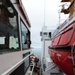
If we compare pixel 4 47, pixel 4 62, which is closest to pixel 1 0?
pixel 4 47

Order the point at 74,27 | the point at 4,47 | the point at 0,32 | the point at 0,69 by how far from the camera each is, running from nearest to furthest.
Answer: the point at 0,69 < the point at 0,32 < the point at 4,47 < the point at 74,27

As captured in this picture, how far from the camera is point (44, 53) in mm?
12008

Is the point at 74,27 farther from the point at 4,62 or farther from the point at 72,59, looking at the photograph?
the point at 4,62

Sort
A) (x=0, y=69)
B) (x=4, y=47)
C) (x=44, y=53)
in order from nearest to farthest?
(x=0, y=69), (x=4, y=47), (x=44, y=53)

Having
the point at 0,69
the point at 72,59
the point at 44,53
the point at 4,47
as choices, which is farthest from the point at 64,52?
the point at 44,53

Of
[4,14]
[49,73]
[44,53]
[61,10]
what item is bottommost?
[49,73]

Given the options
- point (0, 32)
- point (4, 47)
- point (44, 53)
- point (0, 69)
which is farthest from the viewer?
point (44, 53)

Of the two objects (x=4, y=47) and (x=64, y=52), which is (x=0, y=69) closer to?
(x=4, y=47)

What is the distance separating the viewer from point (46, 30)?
1271cm

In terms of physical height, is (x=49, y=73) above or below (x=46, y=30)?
below

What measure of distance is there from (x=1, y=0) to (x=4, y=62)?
775mm

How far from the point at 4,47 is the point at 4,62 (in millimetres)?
231

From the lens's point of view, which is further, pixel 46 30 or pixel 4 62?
pixel 46 30

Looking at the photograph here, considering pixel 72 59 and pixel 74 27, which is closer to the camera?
pixel 72 59
